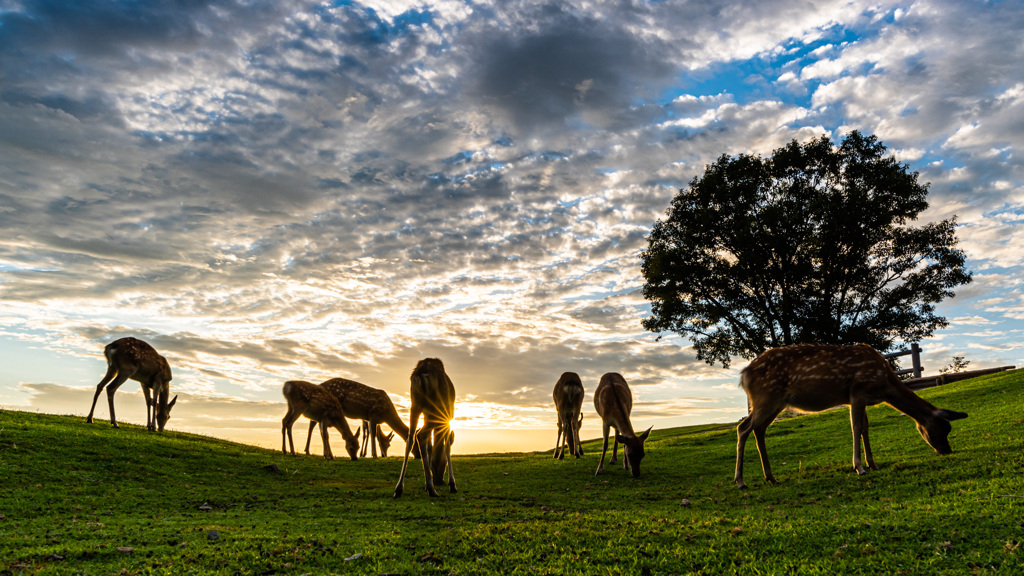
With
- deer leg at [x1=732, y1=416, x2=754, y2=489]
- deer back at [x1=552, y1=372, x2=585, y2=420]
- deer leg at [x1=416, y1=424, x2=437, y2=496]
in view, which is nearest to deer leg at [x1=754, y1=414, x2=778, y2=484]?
deer leg at [x1=732, y1=416, x2=754, y2=489]

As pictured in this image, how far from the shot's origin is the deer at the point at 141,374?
20.0 meters

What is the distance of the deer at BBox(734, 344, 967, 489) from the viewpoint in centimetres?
1148

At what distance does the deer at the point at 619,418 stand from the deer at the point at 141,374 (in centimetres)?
1642

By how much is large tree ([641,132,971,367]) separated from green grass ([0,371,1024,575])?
13583mm

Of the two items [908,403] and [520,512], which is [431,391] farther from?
[908,403]

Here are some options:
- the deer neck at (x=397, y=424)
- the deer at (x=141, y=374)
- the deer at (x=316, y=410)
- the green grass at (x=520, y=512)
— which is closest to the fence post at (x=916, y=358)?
the green grass at (x=520, y=512)

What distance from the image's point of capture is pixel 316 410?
2189cm

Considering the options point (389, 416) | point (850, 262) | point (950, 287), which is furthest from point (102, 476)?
point (950, 287)

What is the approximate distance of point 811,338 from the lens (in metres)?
30.1

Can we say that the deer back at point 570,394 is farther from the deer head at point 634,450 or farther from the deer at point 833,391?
the deer at point 833,391

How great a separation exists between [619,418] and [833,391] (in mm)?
5992

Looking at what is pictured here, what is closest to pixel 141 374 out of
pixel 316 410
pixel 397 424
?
pixel 316 410

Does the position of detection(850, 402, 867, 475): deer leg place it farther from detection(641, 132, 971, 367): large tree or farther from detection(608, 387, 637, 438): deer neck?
detection(641, 132, 971, 367): large tree

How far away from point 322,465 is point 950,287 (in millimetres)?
32216
